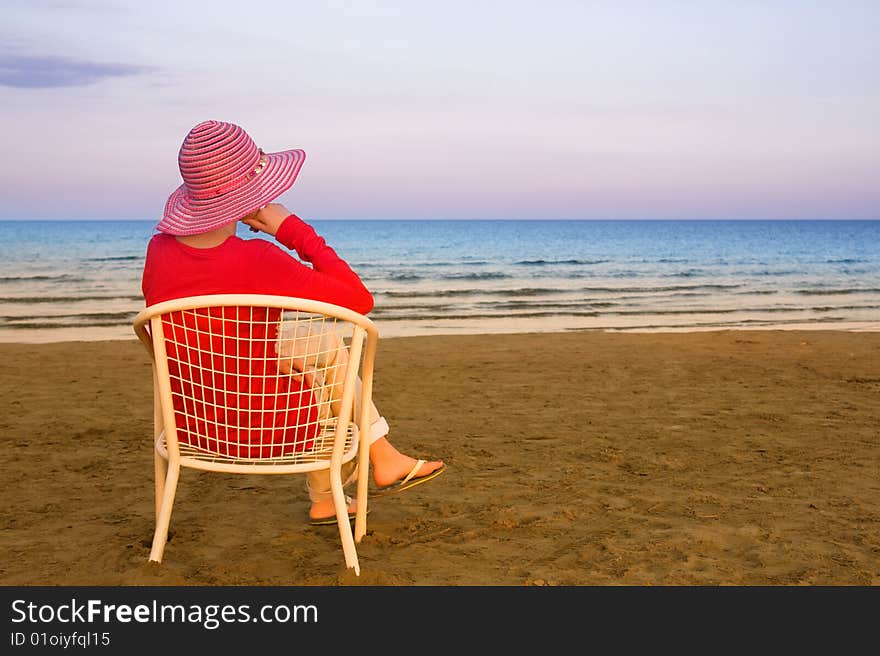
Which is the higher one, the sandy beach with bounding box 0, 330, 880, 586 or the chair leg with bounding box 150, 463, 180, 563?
the chair leg with bounding box 150, 463, 180, 563

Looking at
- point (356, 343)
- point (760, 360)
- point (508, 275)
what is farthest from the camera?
point (508, 275)

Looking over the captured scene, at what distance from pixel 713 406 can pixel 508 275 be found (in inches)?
678

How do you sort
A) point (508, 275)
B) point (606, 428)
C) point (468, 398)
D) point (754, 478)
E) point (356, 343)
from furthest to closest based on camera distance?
point (508, 275), point (468, 398), point (606, 428), point (754, 478), point (356, 343)

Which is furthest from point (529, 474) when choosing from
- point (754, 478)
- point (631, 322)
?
point (631, 322)

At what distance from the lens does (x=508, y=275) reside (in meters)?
23.0

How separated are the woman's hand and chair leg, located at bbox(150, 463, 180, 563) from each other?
0.79 metres

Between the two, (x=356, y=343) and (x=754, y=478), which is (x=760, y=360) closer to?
(x=754, y=478)

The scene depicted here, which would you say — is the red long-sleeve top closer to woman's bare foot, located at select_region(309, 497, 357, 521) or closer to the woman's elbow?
the woman's elbow

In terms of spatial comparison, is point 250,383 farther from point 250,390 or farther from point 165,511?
point 165,511

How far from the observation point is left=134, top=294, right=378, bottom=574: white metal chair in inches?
104

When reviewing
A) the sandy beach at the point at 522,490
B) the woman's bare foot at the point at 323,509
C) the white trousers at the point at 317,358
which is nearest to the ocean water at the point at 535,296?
the sandy beach at the point at 522,490

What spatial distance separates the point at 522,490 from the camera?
4.00 metres

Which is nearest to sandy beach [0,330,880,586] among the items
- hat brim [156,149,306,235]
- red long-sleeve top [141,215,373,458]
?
red long-sleeve top [141,215,373,458]

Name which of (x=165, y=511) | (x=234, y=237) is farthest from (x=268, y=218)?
(x=165, y=511)
